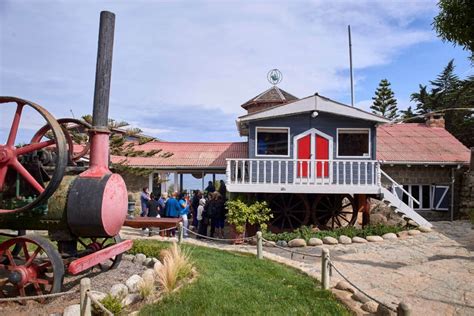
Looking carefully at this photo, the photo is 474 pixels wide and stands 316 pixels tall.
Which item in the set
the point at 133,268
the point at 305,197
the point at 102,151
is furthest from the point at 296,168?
the point at 102,151

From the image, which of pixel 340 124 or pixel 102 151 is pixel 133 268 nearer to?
pixel 102 151

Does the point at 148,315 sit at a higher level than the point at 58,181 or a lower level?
lower

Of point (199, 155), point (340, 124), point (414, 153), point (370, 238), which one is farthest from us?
point (199, 155)

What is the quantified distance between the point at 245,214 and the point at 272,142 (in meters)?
3.29

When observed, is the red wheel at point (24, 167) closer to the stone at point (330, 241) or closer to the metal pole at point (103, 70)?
the metal pole at point (103, 70)

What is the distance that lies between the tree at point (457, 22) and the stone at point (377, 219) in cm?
939

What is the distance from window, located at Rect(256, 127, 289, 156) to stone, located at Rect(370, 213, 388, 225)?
424 cm

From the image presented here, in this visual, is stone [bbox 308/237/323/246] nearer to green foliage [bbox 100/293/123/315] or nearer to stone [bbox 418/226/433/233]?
stone [bbox 418/226/433/233]

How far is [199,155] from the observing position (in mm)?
19969

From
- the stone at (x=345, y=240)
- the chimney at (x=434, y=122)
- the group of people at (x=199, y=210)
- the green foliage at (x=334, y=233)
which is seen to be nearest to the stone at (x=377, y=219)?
the green foliage at (x=334, y=233)

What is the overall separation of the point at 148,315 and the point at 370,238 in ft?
30.7

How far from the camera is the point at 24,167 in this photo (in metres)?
6.52

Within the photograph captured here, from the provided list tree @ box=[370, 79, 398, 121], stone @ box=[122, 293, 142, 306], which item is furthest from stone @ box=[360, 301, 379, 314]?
tree @ box=[370, 79, 398, 121]

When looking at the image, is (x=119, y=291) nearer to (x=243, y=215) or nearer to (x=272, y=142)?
(x=243, y=215)
